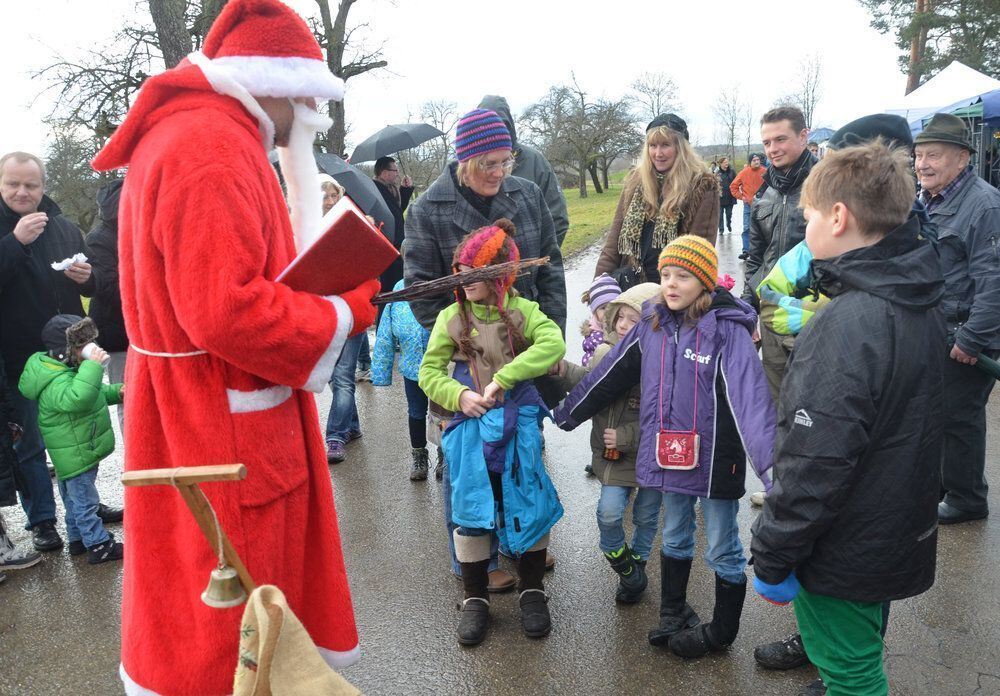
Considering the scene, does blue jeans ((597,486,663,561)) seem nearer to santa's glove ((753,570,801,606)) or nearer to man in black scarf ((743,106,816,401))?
santa's glove ((753,570,801,606))

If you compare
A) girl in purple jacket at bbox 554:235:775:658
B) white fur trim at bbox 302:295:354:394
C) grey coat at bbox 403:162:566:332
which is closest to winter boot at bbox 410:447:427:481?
grey coat at bbox 403:162:566:332

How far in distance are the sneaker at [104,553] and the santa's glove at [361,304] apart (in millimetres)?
3153

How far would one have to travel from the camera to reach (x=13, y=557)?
168 inches

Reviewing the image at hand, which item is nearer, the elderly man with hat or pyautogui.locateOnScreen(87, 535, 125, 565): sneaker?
the elderly man with hat

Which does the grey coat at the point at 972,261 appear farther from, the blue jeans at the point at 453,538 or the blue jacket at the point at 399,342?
the blue jacket at the point at 399,342

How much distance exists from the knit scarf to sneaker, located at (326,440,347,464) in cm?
256

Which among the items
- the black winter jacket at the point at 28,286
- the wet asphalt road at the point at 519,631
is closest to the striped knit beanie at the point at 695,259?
the wet asphalt road at the point at 519,631

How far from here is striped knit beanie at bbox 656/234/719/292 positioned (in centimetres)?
305

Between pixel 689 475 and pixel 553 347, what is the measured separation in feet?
2.56

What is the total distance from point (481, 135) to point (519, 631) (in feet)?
7.39

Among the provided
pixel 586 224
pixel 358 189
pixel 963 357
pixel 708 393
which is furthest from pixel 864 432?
pixel 586 224

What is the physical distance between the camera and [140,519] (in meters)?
1.94

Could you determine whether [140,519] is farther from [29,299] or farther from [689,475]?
[29,299]

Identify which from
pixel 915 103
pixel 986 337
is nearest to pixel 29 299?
pixel 986 337
